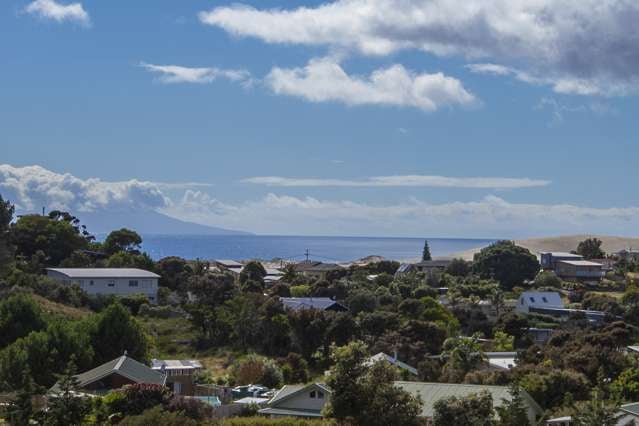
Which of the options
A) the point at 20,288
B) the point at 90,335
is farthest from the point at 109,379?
the point at 20,288

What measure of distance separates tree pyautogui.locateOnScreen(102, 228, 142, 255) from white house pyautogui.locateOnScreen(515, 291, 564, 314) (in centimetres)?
3979

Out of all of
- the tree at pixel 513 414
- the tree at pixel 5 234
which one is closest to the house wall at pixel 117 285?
the tree at pixel 5 234

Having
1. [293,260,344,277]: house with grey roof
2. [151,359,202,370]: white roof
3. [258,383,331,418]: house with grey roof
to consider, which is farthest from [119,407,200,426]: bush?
[293,260,344,277]: house with grey roof

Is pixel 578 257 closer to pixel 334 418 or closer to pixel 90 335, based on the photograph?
pixel 90 335

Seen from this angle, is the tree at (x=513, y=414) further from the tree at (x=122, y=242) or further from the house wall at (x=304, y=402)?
the tree at (x=122, y=242)

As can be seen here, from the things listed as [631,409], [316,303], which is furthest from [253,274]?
[631,409]

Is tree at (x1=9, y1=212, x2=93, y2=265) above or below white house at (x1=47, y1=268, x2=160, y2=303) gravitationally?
above

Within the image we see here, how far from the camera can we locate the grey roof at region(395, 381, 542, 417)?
3512cm

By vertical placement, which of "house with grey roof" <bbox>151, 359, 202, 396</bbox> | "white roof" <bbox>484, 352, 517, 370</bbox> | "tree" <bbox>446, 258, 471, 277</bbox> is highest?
"tree" <bbox>446, 258, 471, 277</bbox>

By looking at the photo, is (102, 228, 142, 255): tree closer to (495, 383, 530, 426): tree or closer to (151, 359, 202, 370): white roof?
(151, 359, 202, 370): white roof

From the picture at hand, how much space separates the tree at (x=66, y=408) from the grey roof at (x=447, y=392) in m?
11.5

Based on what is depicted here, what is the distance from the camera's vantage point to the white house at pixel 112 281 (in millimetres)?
75938

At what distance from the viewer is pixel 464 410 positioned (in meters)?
30.2

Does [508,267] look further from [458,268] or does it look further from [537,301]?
[537,301]
